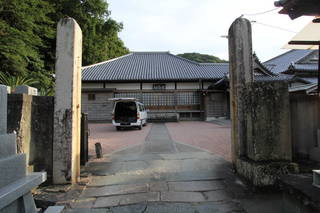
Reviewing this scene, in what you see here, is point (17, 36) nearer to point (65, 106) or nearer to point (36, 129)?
point (36, 129)

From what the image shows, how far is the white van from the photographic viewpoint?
42.3 feet

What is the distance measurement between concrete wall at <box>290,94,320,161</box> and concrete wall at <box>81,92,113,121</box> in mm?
16855

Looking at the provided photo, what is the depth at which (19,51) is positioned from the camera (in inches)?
493

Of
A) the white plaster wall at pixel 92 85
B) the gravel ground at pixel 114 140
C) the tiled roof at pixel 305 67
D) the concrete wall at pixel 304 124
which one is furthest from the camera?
the white plaster wall at pixel 92 85

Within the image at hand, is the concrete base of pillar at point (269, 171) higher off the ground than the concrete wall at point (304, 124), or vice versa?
the concrete wall at point (304, 124)

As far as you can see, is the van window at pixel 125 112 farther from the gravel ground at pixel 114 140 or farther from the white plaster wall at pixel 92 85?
the white plaster wall at pixel 92 85

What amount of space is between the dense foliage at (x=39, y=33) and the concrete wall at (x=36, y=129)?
20.9ft

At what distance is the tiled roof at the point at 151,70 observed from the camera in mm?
19719

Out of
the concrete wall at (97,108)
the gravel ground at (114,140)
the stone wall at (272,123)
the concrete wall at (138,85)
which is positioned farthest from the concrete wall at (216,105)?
the stone wall at (272,123)

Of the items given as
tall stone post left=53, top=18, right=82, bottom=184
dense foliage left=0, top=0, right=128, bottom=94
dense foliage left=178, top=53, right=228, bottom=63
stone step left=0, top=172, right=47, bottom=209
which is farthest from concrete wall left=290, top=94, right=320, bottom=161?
dense foliage left=178, top=53, right=228, bottom=63

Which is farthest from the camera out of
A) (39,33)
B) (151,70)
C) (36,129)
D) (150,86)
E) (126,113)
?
(151,70)

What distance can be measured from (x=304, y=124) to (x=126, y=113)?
1090 centimetres

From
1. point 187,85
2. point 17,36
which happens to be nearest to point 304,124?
point 17,36

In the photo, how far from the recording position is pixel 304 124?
396 centimetres
